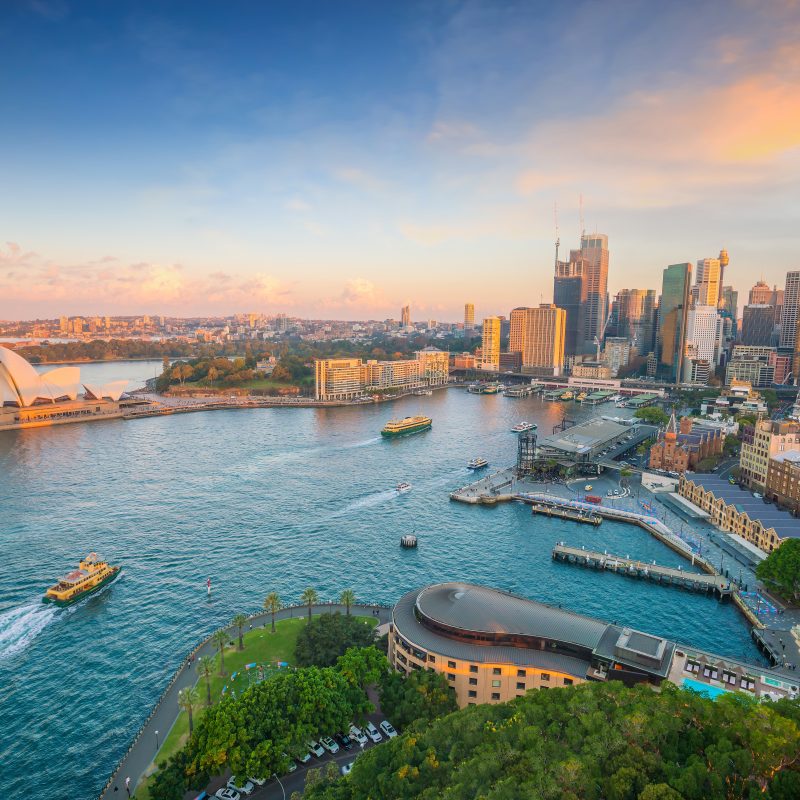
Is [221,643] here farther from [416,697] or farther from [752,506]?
[752,506]

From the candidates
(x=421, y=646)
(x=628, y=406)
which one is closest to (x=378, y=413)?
(x=628, y=406)

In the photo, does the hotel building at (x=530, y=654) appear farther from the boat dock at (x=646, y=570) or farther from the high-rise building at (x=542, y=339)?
the high-rise building at (x=542, y=339)

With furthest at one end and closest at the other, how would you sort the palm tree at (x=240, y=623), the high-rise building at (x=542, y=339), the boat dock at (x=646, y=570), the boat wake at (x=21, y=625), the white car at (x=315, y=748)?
the high-rise building at (x=542, y=339)
the boat dock at (x=646, y=570)
the boat wake at (x=21, y=625)
the palm tree at (x=240, y=623)
the white car at (x=315, y=748)

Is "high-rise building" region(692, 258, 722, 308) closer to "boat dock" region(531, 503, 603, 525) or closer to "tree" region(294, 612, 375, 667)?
"boat dock" region(531, 503, 603, 525)

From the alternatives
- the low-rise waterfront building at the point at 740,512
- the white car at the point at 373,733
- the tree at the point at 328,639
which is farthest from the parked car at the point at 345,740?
the low-rise waterfront building at the point at 740,512

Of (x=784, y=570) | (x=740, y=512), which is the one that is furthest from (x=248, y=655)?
(x=740, y=512)

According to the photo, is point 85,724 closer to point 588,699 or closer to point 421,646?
point 421,646

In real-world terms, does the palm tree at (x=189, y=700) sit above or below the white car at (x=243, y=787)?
above
